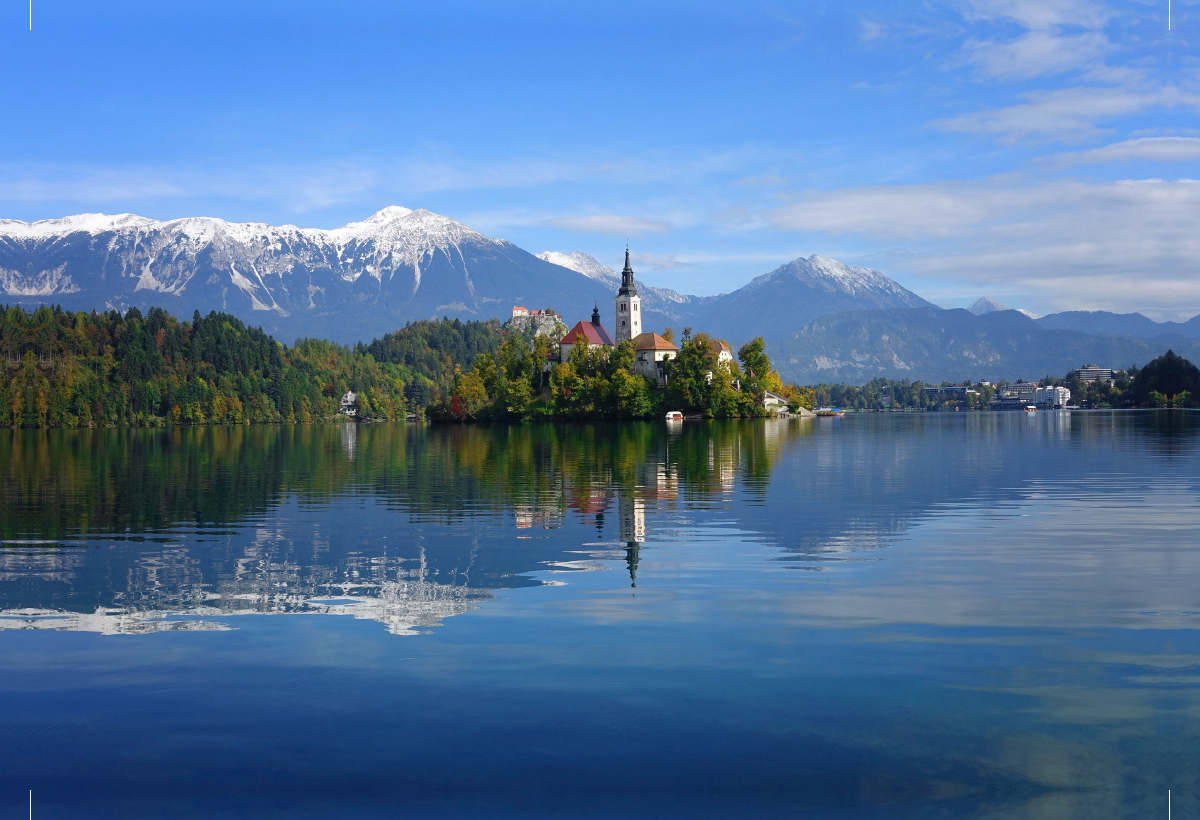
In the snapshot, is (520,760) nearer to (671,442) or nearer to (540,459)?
(540,459)

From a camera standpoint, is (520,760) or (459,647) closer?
(520,760)

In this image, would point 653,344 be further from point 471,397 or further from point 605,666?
point 605,666

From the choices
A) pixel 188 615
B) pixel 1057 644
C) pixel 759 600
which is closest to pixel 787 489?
pixel 759 600

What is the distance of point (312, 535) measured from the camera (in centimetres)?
2598

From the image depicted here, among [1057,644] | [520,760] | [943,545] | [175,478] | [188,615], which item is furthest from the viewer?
[175,478]

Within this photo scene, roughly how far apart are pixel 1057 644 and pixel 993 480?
99.7ft

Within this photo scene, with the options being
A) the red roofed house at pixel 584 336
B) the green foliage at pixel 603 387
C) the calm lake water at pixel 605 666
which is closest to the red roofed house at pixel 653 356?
the green foliage at pixel 603 387

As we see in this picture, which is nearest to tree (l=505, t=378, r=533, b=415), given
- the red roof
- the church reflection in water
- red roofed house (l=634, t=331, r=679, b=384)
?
red roofed house (l=634, t=331, r=679, b=384)

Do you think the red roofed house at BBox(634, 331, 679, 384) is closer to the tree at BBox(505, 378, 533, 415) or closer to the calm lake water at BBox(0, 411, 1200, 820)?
the tree at BBox(505, 378, 533, 415)

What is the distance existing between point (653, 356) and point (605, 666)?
165 meters

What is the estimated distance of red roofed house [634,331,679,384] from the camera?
572 ft

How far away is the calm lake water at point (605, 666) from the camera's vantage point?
29.4 ft

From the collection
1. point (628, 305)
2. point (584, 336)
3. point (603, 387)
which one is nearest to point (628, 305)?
point (628, 305)

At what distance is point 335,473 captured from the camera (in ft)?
165
